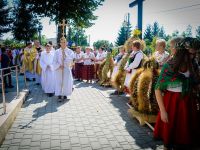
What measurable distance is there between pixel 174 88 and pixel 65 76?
602 centimetres

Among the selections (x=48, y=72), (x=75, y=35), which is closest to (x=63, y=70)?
(x=48, y=72)

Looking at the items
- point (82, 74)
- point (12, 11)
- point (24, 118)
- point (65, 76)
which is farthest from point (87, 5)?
point (12, 11)

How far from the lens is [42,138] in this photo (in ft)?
18.2

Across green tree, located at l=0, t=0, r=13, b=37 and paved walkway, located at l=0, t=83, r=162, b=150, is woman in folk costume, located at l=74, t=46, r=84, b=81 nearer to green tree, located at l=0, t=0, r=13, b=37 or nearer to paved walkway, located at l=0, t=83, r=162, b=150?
paved walkway, located at l=0, t=83, r=162, b=150

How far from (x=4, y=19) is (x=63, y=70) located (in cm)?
4864

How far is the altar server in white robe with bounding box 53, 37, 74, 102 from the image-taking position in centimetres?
968

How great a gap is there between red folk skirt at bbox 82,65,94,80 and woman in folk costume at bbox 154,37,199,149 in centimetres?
1134

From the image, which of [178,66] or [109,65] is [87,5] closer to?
[109,65]

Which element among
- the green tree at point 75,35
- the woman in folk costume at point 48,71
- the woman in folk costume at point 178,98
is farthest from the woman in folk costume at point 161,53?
the green tree at point 75,35

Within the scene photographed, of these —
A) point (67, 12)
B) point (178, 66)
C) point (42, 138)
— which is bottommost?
point (42, 138)

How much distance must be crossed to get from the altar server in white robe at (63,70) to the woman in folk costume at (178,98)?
18.9 feet

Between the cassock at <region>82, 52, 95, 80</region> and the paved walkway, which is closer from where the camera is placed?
the paved walkway

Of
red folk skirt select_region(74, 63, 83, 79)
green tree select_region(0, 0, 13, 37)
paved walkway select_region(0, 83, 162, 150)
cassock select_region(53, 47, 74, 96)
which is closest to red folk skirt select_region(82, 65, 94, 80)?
red folk skirt select_region(74, 63, 83, 79)

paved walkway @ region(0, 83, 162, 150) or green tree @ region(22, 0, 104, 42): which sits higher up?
green tree @ region(22, 0, 104, 42)
